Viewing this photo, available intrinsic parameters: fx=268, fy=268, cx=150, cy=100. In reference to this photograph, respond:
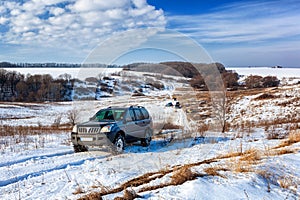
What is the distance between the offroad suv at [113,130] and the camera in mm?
8977

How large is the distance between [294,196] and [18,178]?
19.3ft

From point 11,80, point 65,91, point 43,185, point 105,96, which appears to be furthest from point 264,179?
point 11,80

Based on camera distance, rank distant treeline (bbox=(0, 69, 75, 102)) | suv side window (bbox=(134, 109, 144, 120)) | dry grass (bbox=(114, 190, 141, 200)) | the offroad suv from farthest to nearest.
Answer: distant treeline (bbox=(0, 69, 75, 102)) < suv side window (bbox=(134, 109, 144, 120)) < the offroad suv < dry grass (bbox=(114, 190, 141, 200))

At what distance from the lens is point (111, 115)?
10.3m

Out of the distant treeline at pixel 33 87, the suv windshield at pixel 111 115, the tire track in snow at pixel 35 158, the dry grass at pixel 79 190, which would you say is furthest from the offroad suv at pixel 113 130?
the distant treeline at pixel 33 87

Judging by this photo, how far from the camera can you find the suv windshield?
10.1 m

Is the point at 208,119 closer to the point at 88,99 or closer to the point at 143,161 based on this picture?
the point at 88,99

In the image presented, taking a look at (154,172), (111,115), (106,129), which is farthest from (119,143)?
(154,172)

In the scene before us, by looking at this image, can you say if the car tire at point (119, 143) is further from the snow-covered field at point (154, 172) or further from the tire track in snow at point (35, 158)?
the tire track in snow at point (35, 158)

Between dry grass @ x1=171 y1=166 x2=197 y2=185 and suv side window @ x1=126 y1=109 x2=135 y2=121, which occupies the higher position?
suv side window @ x1=126 y1=109 x2=135 y2=121

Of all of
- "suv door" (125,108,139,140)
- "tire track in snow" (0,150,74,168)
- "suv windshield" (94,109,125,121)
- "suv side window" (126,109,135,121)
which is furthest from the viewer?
"suv side window" (126,109,135,121)

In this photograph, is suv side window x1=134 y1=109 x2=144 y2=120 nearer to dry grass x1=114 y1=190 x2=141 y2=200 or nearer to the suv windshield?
the suv windshield

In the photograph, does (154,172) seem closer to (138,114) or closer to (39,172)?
(39,172)

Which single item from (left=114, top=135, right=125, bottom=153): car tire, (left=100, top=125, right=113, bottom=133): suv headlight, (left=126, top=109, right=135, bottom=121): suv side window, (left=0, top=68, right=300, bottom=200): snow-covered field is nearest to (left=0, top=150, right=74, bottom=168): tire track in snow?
(left=0, top=68, right=300, bottom=200): snow-covered field
